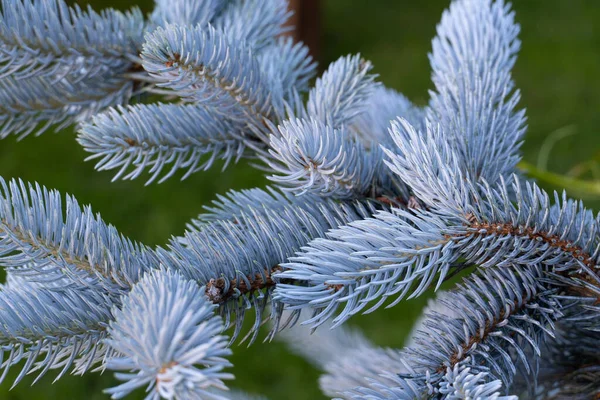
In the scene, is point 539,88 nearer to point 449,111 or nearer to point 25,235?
point 449,111

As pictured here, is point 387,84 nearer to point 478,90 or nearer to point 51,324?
point 478,90

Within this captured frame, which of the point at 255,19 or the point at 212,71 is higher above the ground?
the point at 255,19

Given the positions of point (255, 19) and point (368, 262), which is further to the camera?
point (255, 19)

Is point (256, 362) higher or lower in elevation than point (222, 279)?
higher

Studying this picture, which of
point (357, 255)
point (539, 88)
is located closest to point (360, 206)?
point (357, 255)

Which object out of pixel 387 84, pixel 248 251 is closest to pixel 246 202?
pixel 248 251

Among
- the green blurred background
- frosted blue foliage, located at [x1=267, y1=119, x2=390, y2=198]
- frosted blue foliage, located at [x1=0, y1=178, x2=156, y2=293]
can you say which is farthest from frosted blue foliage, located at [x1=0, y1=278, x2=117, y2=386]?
the green blurred background

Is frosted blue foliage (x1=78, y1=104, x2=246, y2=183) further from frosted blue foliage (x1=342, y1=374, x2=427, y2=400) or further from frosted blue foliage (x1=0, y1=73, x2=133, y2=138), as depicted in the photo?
frosted blue foliage (x1=342, y1=374, x2=427, y2=400)
